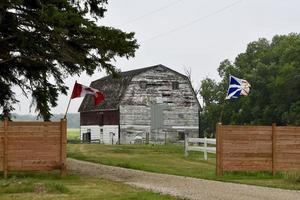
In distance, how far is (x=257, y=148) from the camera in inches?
925

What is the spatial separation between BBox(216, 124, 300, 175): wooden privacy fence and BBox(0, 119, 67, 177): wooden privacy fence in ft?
19.2

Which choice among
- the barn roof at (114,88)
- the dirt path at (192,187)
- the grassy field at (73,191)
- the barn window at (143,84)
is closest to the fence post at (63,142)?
the dirt path at (192,187)

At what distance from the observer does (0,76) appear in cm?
2912

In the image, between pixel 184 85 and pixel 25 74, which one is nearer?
pixel 25 74

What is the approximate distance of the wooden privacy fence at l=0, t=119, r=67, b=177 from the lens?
21188 mm

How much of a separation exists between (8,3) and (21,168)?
5812mm

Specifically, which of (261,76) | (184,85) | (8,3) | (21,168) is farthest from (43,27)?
(261,76)

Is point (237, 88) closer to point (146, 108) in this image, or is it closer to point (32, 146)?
point (32, 146)

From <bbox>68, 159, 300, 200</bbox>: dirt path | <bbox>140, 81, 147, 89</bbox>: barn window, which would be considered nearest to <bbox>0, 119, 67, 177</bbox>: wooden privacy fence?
<bbox>68, 159, 300, 200</bbox>: dirt path

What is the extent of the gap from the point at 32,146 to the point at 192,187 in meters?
6.15

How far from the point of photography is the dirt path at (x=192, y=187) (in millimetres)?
16406

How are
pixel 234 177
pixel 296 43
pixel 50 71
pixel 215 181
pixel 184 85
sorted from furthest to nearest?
1. pixel 296 43
2. pixel 184 85
3. pixel 50 71
4. pixel 234 177
5. pixel 215 181

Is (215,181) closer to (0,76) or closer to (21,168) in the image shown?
(21,168)

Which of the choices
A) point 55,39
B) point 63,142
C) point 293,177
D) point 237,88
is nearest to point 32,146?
point 63,142
